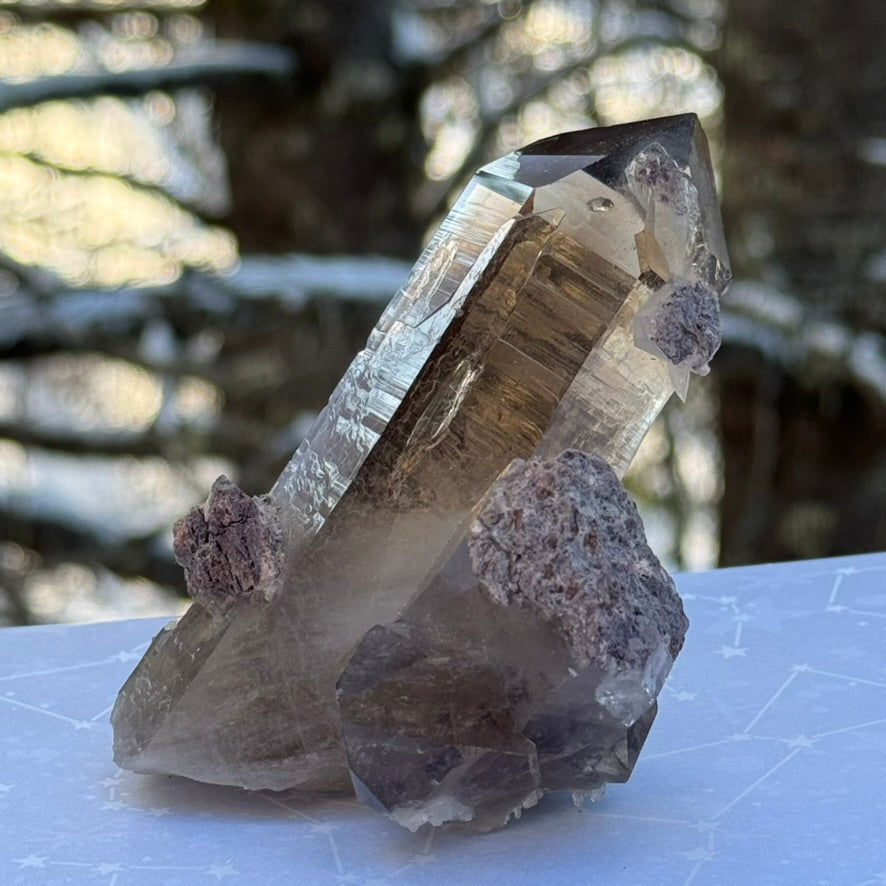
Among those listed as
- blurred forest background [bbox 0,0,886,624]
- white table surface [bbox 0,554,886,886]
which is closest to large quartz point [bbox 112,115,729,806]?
white table surface [bbox 0,554,886,886]

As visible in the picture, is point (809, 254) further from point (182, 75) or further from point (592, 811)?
point (592, 811)

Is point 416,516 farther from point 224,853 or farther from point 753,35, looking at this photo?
point 753,35

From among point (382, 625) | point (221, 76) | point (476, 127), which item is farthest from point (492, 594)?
point (476, 127)

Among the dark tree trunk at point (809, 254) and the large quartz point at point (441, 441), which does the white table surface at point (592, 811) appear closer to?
the large quartz point at point (441, 441)

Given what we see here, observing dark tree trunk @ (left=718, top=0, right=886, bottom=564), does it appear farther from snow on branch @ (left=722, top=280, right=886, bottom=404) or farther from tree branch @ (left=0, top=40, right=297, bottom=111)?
tree branch @ (left=0, top=40, right=297, bottom=111)

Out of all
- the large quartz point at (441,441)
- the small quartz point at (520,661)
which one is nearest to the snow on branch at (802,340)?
the large quartz point at (441,441)

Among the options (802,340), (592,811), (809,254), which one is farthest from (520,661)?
(809,254)
